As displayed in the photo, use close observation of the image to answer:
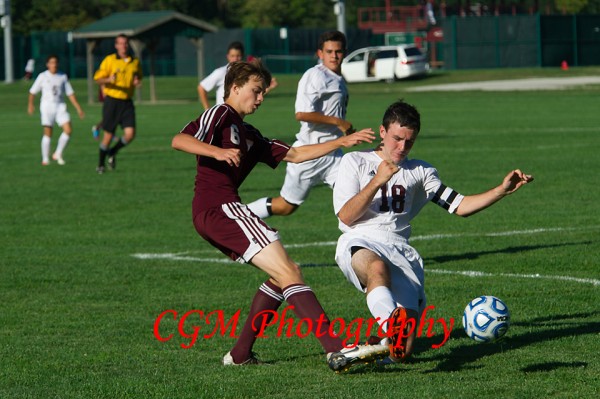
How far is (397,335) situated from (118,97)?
1563 centimetres

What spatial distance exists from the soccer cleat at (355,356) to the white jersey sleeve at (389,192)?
1.09m

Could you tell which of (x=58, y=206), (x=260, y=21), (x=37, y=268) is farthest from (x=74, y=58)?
(x=37, y=268)

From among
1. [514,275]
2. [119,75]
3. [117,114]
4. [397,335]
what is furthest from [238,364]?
[119,75]

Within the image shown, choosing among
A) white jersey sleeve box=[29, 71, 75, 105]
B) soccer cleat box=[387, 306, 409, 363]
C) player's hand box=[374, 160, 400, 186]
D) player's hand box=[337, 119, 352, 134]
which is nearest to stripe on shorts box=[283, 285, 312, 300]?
soccer cleat box=[387, 306, 409, 363]

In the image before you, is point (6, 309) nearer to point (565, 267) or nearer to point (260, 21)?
point (565, 267)

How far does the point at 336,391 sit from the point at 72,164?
1732 cm

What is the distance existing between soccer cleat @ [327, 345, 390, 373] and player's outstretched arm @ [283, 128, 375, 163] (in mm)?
1343

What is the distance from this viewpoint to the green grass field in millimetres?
6703

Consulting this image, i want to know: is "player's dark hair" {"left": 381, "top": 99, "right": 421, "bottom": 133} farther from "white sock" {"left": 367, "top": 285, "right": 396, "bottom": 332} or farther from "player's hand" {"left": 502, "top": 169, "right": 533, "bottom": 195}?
"white sock" {"left": 367, "top": 285, "right": 396, "bottom": 332}

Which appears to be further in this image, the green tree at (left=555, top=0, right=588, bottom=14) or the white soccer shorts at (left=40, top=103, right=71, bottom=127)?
the green tree at (left=555, top=0, right=588, bottom=14)

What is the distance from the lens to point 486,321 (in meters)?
7.25

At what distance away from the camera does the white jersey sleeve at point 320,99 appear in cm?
1232

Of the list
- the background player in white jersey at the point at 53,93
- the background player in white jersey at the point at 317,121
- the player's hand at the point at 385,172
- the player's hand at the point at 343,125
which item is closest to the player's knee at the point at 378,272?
the player's hand at the point at 385,172

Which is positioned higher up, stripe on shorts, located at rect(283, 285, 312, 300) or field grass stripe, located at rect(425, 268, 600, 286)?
stripe on shorts, located at rect(283, 285, 312, 300)
